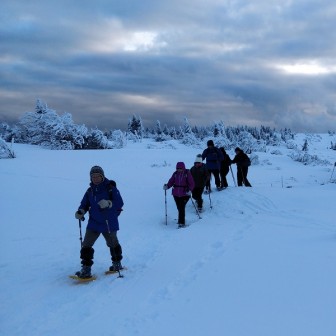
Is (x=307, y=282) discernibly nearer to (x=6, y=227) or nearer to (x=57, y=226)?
(x=57, y=226)

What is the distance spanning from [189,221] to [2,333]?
870 cm

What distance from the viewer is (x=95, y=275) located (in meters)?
7.91

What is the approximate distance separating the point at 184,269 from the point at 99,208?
201cm

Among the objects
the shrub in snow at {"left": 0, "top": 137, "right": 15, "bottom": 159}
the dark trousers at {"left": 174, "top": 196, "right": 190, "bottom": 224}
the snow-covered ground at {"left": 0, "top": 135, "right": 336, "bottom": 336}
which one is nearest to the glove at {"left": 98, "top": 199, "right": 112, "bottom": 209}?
the snow-covered ground at {"left": 0, "top": 135, "right": 336, "bottom": 336}

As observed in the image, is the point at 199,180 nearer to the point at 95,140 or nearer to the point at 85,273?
the point at 85,273

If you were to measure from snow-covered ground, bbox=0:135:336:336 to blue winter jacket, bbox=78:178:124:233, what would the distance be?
994mm

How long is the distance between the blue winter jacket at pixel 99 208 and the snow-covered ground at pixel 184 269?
3.26 feet

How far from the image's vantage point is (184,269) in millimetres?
7895

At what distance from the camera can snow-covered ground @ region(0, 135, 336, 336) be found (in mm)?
5418

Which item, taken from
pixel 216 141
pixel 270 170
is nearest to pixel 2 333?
pixel 270 170

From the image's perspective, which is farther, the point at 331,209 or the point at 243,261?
the point at 331,209

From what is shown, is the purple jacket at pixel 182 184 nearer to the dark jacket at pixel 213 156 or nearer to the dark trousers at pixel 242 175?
the dark jacket at pixel 213 156

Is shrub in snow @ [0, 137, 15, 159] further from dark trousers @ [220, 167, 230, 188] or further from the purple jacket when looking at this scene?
the purple jacket

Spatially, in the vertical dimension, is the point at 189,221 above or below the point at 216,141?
below
